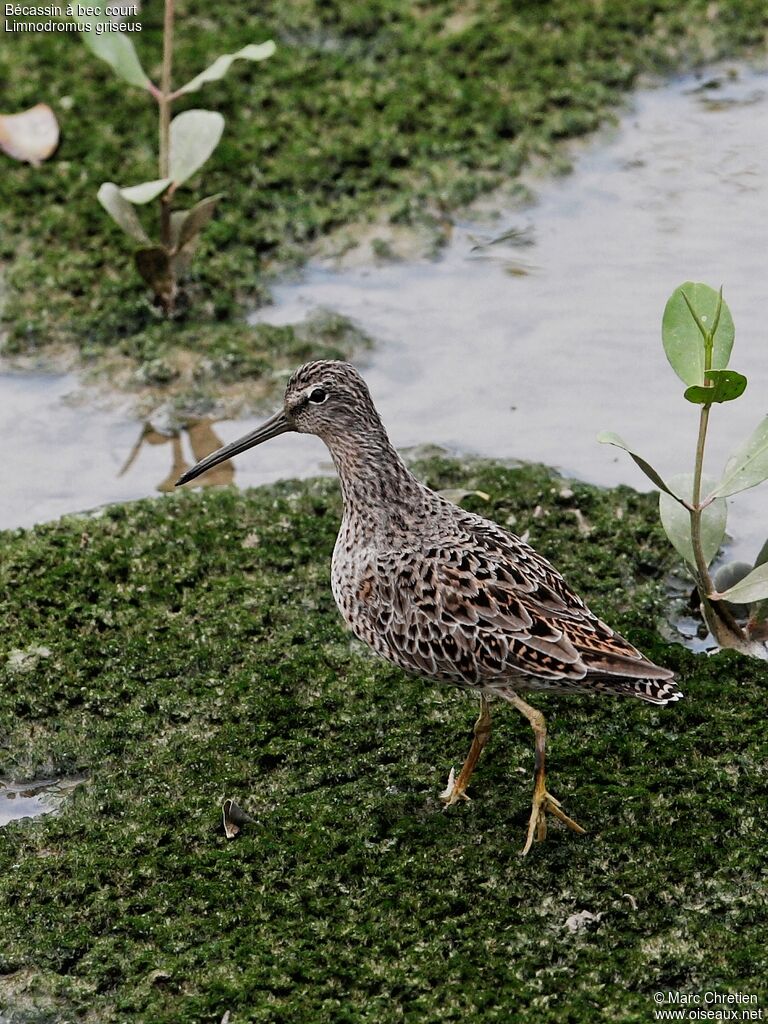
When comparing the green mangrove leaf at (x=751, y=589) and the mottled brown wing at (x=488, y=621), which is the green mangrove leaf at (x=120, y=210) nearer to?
the mottled brown wing at (x=488, y=621)

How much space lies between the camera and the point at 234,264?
8062mm

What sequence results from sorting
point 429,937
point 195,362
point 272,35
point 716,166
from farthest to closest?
point 272,35, point 716,166, point 195,362, point 429,937

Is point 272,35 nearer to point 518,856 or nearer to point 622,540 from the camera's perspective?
point 622,540

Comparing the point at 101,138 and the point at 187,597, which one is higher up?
the point at 101,138

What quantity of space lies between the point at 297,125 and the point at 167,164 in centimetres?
169

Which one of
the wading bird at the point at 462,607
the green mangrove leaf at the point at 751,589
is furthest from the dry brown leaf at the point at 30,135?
the green mangrove leaf at the point at 751,589

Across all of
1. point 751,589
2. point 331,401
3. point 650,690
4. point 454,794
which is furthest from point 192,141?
point 650,690

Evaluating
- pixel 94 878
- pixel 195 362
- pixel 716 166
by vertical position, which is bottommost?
pixel 94 878

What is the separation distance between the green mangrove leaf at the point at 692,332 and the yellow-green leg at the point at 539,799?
131 centimetres

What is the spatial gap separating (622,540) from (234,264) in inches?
117

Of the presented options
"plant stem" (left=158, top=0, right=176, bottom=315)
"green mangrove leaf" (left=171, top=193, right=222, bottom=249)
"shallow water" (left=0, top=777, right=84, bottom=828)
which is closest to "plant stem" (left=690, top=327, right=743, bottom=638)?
"shallow water" (left=0, top=777, right=84, bottom=828)

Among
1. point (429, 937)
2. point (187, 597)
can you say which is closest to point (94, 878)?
point (429, 937)

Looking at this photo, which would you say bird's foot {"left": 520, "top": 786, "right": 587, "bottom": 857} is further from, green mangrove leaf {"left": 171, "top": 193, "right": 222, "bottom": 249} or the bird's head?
green mangrove leaf {"left": 171, "top": 193, "right": 222, "bottom": 249}

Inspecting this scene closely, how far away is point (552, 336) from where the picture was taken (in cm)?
765
